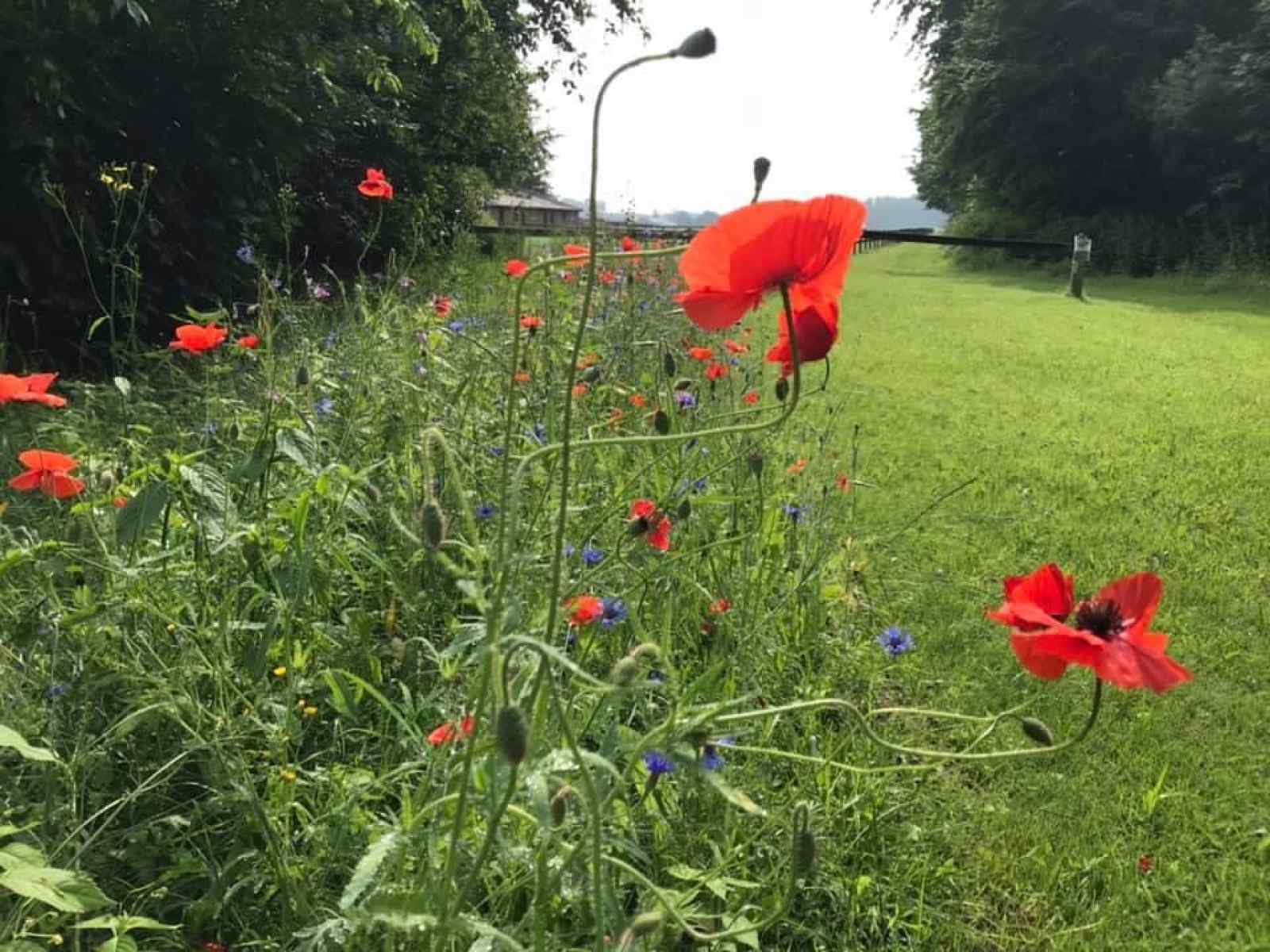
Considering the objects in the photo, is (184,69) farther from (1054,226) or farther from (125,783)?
(1054,226)

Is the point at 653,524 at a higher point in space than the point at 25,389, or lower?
lower

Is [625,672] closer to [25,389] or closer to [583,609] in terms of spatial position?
[583,609]

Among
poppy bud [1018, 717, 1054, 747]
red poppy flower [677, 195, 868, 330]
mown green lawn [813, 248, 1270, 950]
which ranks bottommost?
mown green lawn [813, 248, 1270, 950]

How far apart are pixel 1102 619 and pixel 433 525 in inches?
23.5

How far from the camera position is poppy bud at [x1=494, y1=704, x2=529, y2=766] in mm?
602

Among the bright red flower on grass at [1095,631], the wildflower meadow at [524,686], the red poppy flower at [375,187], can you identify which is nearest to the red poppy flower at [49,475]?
the wildflower meadow at [524,686]

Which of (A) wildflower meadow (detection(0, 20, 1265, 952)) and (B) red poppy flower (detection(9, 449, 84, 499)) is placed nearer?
(A) wildflower meadow (detection(0, 20, 1265, 952))

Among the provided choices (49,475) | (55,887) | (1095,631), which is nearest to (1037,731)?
(1095,631)

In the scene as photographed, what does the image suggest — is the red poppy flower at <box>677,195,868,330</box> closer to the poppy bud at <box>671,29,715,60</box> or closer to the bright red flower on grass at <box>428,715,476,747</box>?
the poppy bud at <box>671,29,715,60</box>

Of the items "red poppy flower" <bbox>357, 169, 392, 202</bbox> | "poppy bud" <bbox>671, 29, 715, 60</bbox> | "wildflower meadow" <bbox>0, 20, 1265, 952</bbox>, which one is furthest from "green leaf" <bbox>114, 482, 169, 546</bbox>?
"red poppy flower" <bbox>357, 169, 392, 202</bbox>

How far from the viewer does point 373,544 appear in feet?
5.81

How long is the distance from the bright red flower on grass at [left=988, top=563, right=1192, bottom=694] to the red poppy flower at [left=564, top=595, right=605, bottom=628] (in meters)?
0.44

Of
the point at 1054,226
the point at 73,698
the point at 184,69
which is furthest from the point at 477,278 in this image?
the point at 1054,226

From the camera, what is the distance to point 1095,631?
878mm
